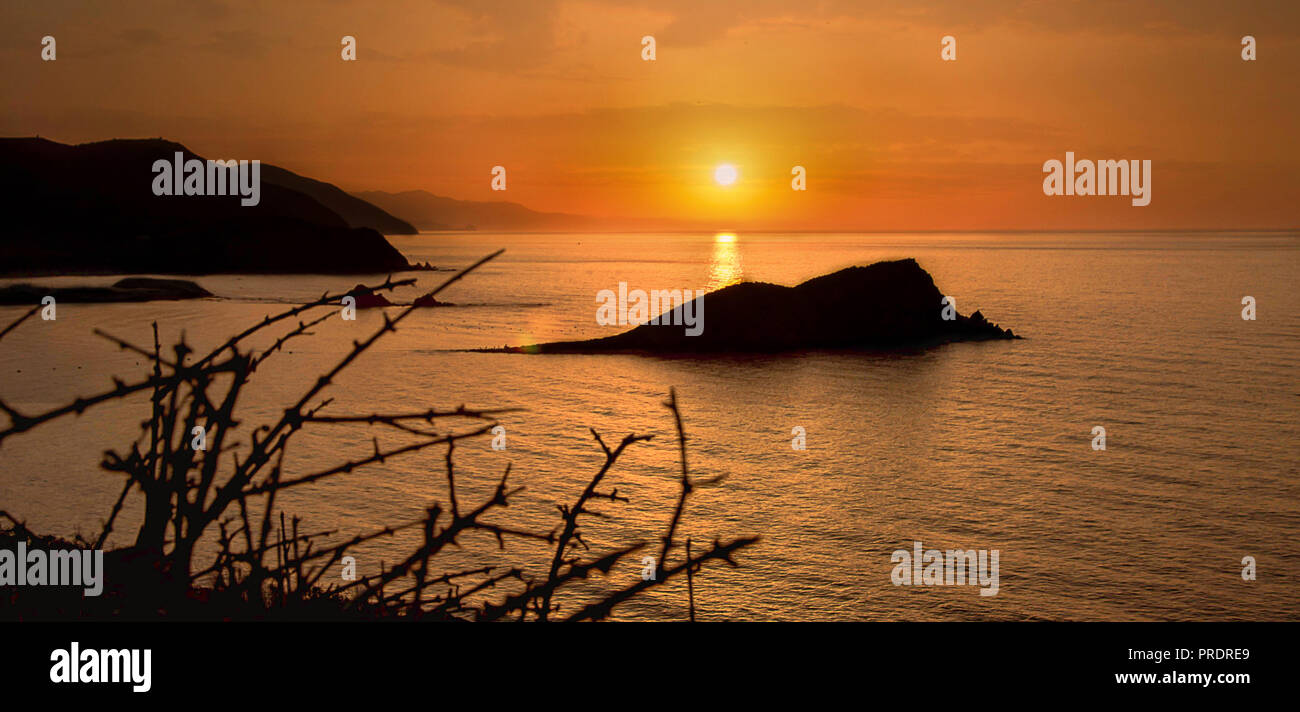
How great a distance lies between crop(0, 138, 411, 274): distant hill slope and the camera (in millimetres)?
101312

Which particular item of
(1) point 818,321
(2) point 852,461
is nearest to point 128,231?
(1) point 818,321

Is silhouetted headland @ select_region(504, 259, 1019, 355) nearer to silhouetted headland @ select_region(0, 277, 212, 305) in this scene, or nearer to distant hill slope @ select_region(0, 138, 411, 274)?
silhouetted headland @ select_region(0, 277, 212, 305)

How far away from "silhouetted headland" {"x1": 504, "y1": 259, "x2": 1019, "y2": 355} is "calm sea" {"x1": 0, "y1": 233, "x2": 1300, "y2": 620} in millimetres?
1897

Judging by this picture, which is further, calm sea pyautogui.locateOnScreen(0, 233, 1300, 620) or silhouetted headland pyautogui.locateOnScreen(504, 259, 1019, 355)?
silhouetted headland pyautogui.locateOnScreen(504, 259, 1019, 355)

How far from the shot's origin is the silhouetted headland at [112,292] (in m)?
56.3

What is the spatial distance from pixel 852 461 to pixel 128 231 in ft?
410

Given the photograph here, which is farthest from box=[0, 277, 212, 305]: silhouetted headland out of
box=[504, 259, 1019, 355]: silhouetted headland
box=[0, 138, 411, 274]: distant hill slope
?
box=[504, 259, 1019, 355]: silhouetted headland

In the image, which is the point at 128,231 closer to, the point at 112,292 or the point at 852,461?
the point at 112,292

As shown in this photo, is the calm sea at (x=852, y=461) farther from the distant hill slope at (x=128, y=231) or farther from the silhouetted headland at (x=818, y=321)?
the distant hill slope at (x=128, y=231)

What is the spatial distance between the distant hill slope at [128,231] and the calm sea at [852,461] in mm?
67603

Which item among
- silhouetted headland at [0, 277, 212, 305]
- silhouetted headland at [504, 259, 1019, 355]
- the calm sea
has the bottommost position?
the calm sea

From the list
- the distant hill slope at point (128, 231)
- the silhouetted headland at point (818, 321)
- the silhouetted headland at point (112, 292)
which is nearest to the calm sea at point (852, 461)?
the silhouetted headland at point (818, 321)

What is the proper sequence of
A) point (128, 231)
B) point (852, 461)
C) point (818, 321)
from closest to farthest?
point (852, 461)
point (818, 321)
point (128, 231)

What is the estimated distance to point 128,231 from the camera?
384 feet
